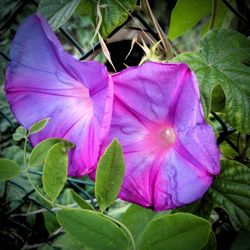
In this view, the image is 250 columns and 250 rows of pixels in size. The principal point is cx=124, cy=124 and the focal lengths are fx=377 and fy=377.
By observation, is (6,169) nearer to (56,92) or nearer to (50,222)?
(56,92)

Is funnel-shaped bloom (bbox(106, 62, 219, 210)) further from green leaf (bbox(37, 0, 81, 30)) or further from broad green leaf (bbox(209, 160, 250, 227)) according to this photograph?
green leaf (bbox(37, 0, 81, 30))

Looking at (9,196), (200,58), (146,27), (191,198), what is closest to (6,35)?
(9,196)

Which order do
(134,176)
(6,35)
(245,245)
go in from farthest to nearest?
(6,35), (245,245), (134,176)

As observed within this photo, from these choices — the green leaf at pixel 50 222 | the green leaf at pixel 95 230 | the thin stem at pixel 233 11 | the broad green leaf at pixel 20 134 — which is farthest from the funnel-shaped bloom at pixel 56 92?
the green leaf at pixel 50 222

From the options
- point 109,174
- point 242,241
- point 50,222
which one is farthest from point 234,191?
point 50,222

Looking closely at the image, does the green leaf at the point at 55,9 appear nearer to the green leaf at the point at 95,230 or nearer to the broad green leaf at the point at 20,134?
the broad green leaf at the point at 20,134

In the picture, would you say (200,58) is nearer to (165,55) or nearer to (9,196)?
(165,55)
